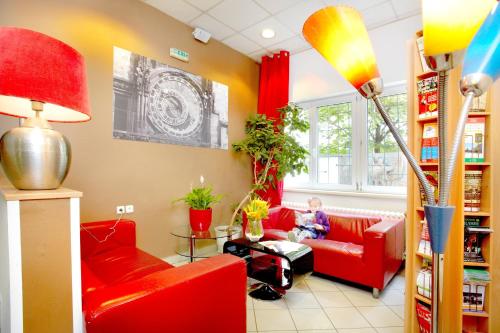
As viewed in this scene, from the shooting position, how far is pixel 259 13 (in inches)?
114

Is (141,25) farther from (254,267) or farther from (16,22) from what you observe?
(254,267)

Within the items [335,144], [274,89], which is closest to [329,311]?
→ [335,144]

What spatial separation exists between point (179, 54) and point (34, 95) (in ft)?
7.89

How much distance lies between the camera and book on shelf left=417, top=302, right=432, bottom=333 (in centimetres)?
145

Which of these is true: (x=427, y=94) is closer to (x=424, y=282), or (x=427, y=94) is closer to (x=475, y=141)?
(x=475, y=141)

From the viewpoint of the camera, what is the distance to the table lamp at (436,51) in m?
0.47

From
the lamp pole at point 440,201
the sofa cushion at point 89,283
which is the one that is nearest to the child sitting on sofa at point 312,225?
the sofa cushion at point 89,283

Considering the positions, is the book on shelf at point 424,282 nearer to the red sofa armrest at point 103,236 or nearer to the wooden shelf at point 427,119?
the wooden shelf at point 427,119

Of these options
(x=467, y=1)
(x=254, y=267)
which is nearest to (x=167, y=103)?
(x=254, y=267)

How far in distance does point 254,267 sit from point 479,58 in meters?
2.24

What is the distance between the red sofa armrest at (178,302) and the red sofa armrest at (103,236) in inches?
49.1

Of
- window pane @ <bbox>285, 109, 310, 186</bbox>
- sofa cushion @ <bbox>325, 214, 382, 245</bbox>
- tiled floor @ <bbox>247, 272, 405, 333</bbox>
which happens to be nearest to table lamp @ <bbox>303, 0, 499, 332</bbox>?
tiled floor @ <bbox>247, 272, 405, 333</bbox>

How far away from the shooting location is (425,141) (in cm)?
151

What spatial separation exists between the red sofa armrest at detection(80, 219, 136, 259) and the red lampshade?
4.47 feet
